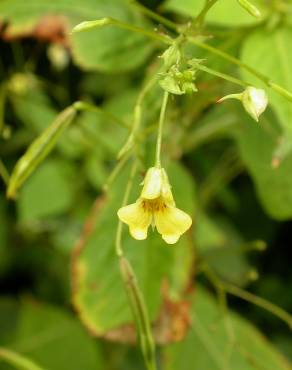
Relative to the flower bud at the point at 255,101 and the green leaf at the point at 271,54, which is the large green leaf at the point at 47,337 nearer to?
the green leaf at the point at 271,54

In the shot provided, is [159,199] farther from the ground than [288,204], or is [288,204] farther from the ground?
[159,199]

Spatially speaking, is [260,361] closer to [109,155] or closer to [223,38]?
[109,155]

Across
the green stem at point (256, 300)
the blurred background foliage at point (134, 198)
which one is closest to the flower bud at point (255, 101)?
the blurred background foliage at point (134, 198)

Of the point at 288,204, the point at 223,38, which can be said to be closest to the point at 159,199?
the point at 288,204

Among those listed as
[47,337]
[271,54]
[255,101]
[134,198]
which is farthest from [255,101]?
[47,337]

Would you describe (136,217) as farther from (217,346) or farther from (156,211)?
(217,346)

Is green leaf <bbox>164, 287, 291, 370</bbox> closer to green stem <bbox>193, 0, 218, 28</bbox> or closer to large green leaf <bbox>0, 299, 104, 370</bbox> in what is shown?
large green leaf <bbox>0, 299, 104, 370</bbox>
